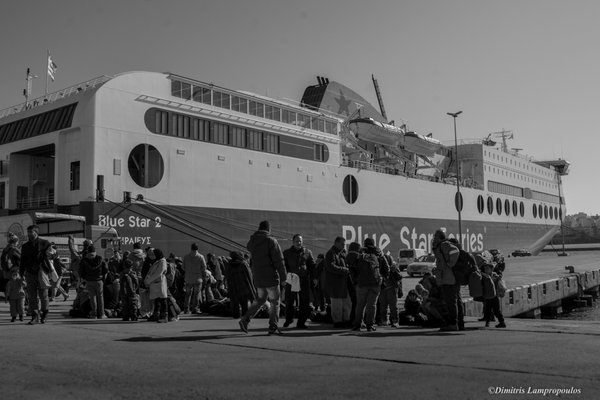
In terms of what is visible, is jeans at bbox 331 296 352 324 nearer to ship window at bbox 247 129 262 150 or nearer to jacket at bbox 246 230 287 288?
jacket at bbox 246 230 287 288

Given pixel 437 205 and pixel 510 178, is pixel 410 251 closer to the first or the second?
pixel 437 205

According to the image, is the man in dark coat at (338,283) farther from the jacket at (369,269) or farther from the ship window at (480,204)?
the ship window at (480,204)

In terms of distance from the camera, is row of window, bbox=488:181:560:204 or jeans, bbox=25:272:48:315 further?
row of window, bbox=488:181:560:204

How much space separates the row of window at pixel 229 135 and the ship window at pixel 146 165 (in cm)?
90

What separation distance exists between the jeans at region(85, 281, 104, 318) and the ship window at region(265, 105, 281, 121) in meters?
18.9

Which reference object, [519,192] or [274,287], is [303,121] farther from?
[519,192]

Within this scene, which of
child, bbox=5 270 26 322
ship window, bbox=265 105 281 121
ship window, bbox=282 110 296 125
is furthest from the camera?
ship window, bbox=282 110 296 125

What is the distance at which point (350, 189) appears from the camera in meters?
33.5

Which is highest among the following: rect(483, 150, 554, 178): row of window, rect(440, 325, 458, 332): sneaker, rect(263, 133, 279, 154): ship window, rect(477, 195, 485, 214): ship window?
rect(483, 150, 554, 178): row of window

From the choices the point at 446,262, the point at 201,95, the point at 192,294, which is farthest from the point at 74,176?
the point at 446,262

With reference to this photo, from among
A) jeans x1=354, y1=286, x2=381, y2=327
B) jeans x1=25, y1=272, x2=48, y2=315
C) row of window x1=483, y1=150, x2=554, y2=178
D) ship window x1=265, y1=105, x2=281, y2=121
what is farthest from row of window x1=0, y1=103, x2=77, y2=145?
row of window x1=483, y1=150, x2=554, y2=178

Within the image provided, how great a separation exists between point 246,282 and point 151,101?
589 inches

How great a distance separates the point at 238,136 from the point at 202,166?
8.76 feet

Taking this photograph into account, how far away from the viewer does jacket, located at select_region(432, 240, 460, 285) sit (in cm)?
895
